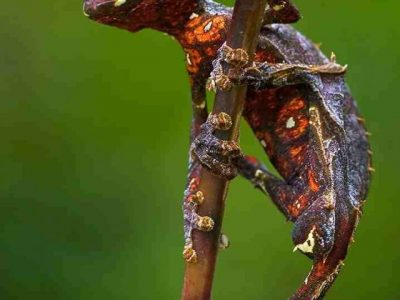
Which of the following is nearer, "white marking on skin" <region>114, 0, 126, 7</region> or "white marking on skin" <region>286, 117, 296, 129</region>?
"white marking on skin" <region>114, 0, 126, 7</region>

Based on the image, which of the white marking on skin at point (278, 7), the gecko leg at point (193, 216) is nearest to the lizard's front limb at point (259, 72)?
the white marking on skin at point (278, 7)

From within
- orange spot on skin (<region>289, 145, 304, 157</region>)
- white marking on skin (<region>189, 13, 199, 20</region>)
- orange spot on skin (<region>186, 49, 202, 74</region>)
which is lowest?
orange spot on skin (<region>289, 145, 304, 157</region>)

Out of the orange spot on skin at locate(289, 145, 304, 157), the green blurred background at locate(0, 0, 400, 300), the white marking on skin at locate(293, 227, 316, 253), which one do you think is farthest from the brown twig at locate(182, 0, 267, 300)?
the green blurred background at locate(0, 0, 400, 300)

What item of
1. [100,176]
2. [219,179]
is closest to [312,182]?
[219,179]

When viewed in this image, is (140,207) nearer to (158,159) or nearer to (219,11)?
(158,159)

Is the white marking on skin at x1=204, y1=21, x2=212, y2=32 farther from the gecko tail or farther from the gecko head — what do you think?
the gecko tail

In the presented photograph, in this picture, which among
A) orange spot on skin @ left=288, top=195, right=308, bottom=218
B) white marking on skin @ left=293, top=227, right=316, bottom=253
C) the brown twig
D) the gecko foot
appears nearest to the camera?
the brown twig

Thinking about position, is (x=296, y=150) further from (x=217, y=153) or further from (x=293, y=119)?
(x=217, y=153)
